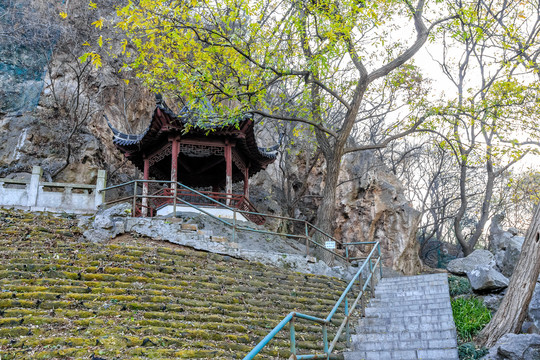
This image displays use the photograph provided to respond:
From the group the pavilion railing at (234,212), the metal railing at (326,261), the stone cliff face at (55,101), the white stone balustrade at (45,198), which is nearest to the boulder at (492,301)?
the metal railing at (326,261)

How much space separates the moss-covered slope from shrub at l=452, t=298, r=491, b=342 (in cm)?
241

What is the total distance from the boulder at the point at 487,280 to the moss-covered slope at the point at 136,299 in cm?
316

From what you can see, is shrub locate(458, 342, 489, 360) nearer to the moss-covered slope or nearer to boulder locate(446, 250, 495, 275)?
the moss-covered slope

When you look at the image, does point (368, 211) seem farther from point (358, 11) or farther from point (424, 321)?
point (424, 321)

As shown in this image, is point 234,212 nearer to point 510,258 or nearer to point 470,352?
point 470,352

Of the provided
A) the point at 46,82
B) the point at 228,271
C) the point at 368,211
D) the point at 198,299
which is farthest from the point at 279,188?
the point at 198,299

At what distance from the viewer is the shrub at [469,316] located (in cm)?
825

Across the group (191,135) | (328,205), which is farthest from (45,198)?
(328,205)

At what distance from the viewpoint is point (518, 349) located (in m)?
6.09

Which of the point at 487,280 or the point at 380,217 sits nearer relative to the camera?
the point at 487,280

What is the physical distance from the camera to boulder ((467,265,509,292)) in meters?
10.0

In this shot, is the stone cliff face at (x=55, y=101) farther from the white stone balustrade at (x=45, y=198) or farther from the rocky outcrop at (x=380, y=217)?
the rocky outcrop at (x=380, y=217)

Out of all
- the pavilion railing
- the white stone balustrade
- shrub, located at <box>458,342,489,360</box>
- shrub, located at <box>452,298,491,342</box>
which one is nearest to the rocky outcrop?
the pavilion railing

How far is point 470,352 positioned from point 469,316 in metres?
2.27
